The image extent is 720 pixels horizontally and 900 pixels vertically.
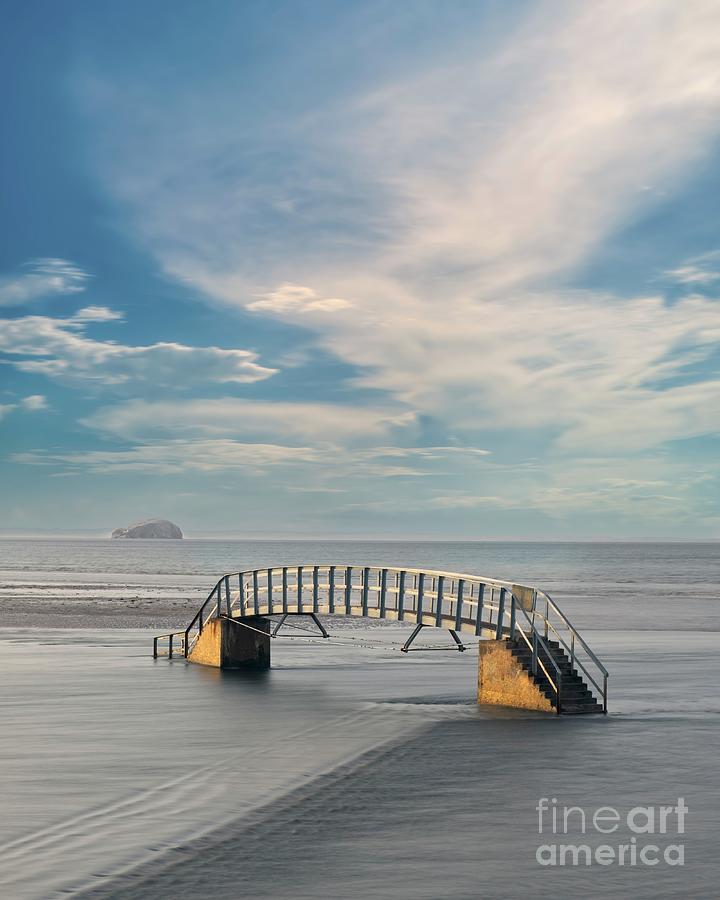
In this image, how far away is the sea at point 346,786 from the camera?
521 inches

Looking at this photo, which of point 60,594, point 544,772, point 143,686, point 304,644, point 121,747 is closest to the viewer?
point 544,772

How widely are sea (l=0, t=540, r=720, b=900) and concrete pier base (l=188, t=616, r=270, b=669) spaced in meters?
1.84

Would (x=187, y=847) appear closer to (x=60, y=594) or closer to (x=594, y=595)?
(x=60, y=594)

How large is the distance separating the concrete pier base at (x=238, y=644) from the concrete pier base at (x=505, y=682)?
11766 millimetres

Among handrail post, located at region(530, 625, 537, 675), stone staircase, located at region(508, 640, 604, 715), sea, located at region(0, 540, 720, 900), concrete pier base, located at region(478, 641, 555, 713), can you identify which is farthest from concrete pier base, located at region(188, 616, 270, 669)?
handrail post, located at region(530, 625, 537, 675)

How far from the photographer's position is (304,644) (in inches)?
1847

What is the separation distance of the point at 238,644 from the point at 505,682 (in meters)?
13.3

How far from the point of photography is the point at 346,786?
60.0 ft

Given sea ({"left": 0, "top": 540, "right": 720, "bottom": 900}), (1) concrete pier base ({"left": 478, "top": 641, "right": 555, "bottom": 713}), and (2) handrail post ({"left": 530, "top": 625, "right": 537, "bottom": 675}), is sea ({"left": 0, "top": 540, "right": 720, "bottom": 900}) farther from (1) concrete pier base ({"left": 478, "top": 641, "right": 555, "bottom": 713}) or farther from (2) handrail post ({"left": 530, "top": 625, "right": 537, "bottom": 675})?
(2) handrail post ({"left": 530, "top": 625, "right": 537, "bottom": 675})

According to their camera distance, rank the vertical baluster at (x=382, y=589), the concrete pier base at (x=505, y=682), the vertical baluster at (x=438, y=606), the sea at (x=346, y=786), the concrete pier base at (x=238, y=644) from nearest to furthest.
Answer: the sea at (x=346, y=786)
the concrete pier base at (x=505, y=682)
the vertical baluster at (x=438, y=606)
the vertical baluster at (x=382, y=589)
the concrete pier base at (x=238, y=644)

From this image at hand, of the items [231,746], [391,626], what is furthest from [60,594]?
[231,746]

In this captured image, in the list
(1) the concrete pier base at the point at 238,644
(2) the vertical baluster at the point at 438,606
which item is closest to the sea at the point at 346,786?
(1) the concrete pier base at the point at 238,644

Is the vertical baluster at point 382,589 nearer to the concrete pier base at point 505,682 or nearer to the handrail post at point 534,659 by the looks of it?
the concrete pier base at point 505,682

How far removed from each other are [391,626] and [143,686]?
2777 centimetres
